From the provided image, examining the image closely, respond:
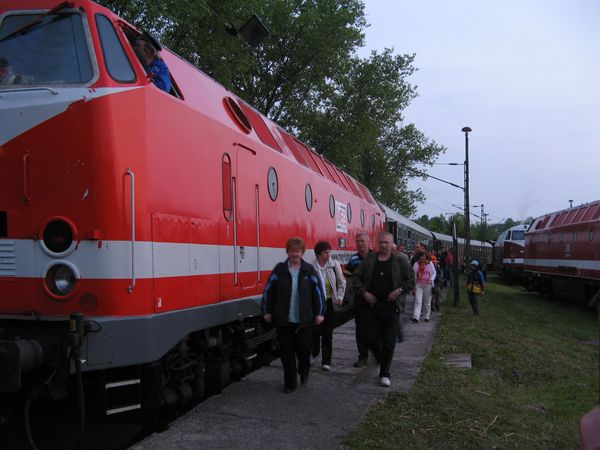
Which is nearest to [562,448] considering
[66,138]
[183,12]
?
[66,138]

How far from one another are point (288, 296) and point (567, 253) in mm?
17071

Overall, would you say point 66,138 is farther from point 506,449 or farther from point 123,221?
point 506,449

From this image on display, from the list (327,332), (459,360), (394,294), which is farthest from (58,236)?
(459,360)

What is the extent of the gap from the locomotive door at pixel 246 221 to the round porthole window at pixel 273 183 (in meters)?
0.52

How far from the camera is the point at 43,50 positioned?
4406 mm

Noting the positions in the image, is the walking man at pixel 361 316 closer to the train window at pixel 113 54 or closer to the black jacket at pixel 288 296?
the black jacket at pixel 288 296

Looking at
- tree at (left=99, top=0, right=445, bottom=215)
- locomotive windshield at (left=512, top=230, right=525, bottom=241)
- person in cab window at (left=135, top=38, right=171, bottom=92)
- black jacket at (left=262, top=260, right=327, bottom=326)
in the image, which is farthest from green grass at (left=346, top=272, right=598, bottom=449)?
locomotive windshield at (left=512, top=230, right=525, bottom=241)

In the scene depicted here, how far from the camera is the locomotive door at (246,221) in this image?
5.95 meters

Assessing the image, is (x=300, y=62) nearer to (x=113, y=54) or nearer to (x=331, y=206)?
(x=331, y=206)

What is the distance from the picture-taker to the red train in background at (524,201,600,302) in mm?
17719

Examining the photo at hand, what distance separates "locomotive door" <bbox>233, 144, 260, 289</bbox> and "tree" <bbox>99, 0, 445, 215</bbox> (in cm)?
654

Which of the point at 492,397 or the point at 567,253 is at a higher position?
the point at 567,253

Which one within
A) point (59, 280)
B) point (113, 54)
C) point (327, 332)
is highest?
point (113, 54)

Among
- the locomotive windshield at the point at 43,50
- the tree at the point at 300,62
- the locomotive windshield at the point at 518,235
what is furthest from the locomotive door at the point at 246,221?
the locomotive windshield at the point at 518,235
